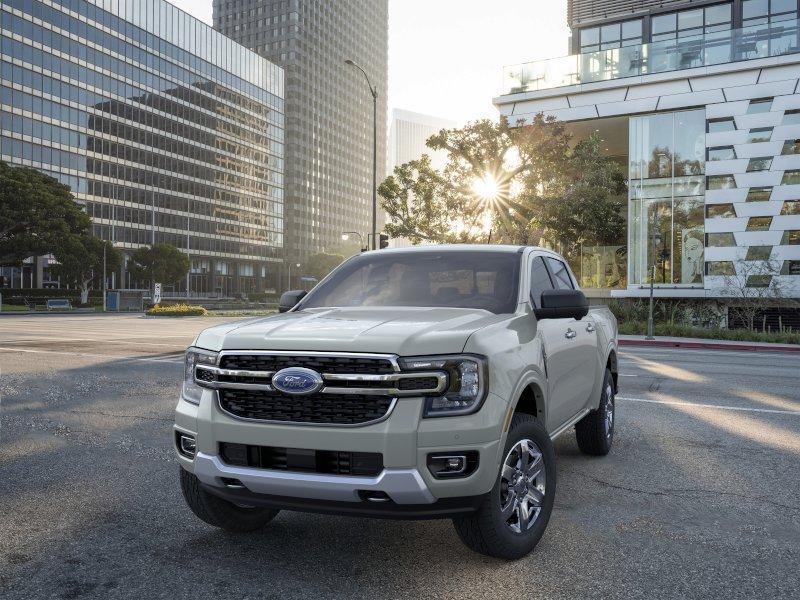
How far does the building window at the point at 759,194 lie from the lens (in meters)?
32.8

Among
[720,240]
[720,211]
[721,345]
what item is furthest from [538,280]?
[720,211]

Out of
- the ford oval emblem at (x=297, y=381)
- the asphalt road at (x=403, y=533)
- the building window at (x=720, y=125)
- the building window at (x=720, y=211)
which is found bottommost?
the asphalt road at (x=403, y=533)

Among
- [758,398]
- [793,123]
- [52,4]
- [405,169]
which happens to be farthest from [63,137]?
[758,398]

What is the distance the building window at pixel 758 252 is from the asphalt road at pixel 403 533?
27721 millimetres

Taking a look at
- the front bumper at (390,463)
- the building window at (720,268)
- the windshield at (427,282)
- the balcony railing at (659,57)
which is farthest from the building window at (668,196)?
the front bumper at (390,463)

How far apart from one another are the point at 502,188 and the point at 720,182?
1074 centimetres

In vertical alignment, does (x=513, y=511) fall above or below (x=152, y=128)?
below

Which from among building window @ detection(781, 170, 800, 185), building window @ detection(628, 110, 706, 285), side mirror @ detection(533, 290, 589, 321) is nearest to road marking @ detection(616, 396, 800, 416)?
side mirror @ detection(533, 290, 589, 321)

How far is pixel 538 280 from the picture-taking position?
5.13 m

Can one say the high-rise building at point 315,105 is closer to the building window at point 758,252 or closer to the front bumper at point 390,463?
the building window at point 758,252

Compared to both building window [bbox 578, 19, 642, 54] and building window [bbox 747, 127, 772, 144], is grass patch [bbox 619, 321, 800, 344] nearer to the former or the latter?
building window [bbox 747, 127, 772, 144]

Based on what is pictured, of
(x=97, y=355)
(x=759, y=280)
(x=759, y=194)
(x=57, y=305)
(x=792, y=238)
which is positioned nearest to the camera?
(x=97, y=355)

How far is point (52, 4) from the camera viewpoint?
7788 centimetres

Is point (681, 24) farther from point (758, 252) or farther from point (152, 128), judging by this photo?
point (152, 128)
